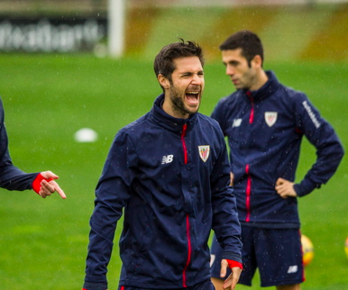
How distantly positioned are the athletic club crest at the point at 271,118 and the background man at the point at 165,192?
6.30 ft

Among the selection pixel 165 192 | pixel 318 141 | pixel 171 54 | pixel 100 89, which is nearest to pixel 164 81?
pixel 171 54

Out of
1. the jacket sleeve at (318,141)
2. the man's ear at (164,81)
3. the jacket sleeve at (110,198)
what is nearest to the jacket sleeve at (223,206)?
the man's ear at (164,81)

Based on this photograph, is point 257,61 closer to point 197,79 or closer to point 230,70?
point 230,70

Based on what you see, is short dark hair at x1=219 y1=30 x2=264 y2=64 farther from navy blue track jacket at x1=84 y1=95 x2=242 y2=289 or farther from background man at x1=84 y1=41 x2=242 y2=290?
navy blue track jacket at x1=84 y1=95 x2=242 y2=289

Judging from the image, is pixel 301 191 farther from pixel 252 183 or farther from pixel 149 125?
pixel 149 125

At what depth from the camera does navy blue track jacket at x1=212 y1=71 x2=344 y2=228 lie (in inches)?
263

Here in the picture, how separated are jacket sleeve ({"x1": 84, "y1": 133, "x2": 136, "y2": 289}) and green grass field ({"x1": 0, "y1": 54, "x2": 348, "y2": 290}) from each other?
4.43m

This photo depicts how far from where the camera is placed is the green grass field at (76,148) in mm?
9953

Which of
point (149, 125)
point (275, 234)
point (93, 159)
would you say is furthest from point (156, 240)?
point (93, 159)

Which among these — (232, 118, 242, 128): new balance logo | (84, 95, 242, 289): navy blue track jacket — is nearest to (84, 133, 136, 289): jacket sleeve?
(84, 95, 242, 289): navy blue track jacket

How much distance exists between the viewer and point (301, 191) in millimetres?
6824

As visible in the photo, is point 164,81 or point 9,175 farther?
point 9,175

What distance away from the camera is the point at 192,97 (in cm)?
484

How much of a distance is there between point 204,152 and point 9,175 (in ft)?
4.86
